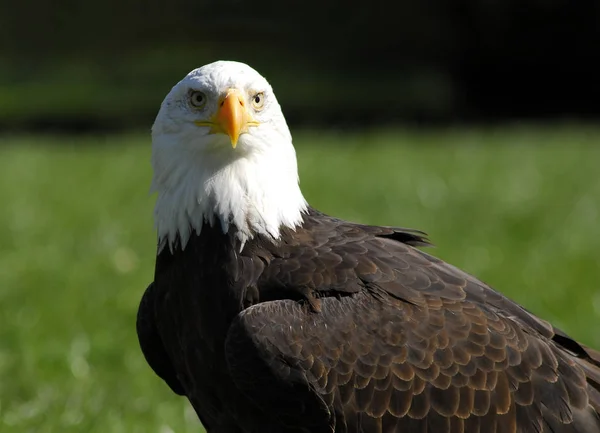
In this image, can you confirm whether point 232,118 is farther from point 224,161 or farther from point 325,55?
point 325,55

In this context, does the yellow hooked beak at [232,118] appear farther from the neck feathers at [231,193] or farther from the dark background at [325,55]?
the dark background at [325,55]

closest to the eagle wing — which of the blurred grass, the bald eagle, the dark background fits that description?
the bald eagle

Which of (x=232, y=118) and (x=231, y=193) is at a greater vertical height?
(x=232, y=118)

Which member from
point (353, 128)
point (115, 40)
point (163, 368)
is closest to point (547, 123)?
point (353, 128)

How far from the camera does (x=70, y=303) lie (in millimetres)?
8258

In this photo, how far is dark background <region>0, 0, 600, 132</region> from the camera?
31.2 metres

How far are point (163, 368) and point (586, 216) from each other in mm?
7881

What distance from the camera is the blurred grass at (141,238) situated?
6599 millimetres

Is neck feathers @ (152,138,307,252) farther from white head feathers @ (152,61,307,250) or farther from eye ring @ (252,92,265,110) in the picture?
eye ring @ (252,92,265,110)

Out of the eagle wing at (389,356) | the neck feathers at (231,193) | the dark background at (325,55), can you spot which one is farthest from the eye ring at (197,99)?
the dark background at (325,55)

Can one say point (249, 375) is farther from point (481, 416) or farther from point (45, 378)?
point (45, 378)

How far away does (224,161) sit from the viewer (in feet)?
15.1

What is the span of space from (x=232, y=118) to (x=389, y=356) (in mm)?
1179

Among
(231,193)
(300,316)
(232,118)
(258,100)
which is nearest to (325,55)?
(258,100)
